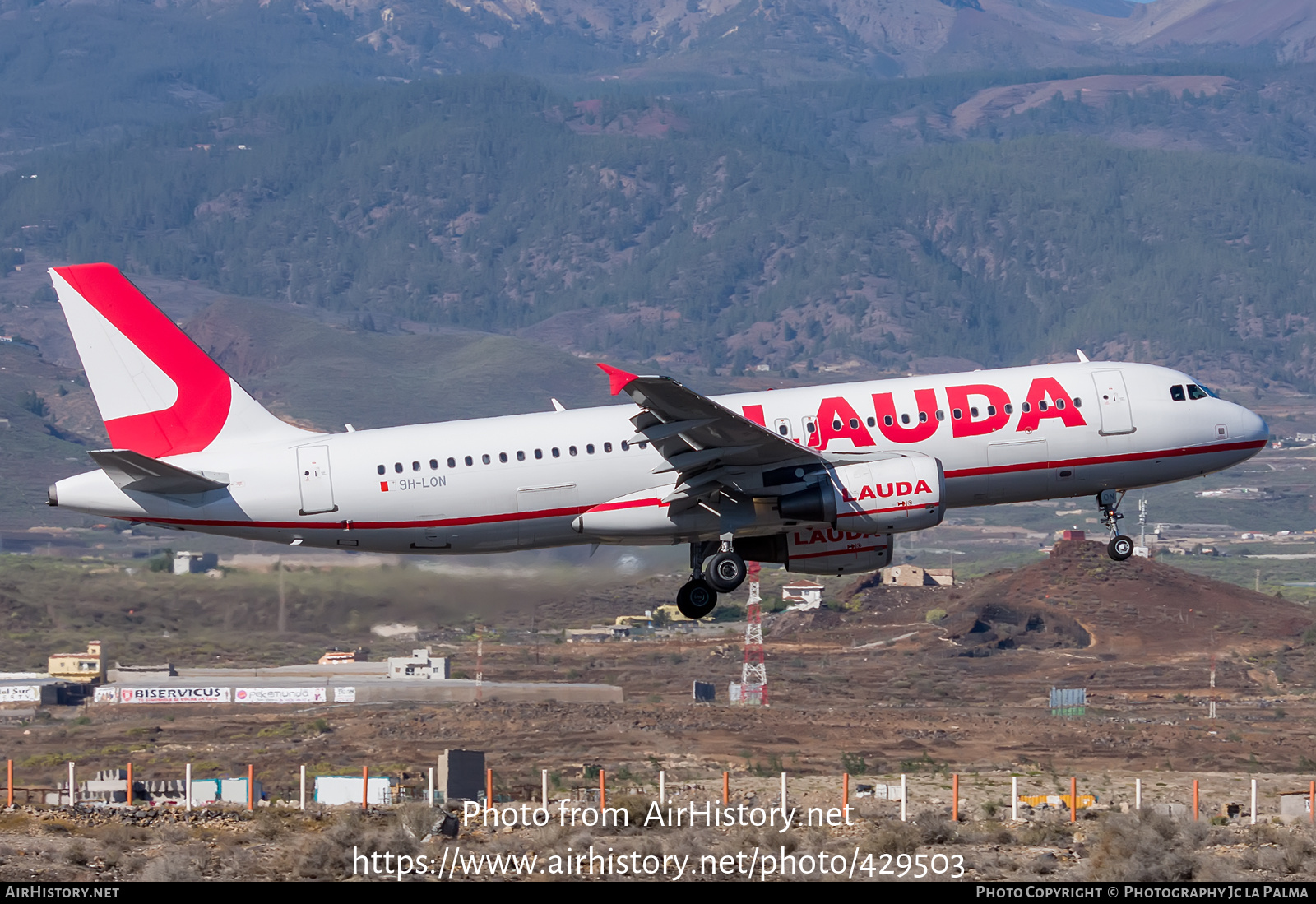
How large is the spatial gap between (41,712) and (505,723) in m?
28.5

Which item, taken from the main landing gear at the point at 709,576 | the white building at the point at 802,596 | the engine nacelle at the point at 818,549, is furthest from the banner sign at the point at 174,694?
the white building at the point at 802,596

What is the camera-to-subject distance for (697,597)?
2096 inches

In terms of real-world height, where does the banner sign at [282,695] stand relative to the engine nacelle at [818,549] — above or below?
below

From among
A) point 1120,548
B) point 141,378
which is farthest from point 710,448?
point 141,378

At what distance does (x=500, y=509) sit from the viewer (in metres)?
51.6

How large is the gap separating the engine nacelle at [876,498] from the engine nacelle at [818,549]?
3.32 metres

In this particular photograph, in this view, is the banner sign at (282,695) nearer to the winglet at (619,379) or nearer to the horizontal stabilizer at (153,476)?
the horizontal stabilizer at (153,476)

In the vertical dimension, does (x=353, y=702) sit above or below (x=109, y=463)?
below

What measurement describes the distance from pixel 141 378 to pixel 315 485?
19.5 ft

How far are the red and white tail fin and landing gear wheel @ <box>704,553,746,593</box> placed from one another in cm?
1343

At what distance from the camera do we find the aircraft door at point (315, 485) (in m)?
51.6

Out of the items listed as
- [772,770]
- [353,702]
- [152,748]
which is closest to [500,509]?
[772,770]

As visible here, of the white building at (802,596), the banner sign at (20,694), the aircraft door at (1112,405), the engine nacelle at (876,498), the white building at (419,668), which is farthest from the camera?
the white building at (802,596)
